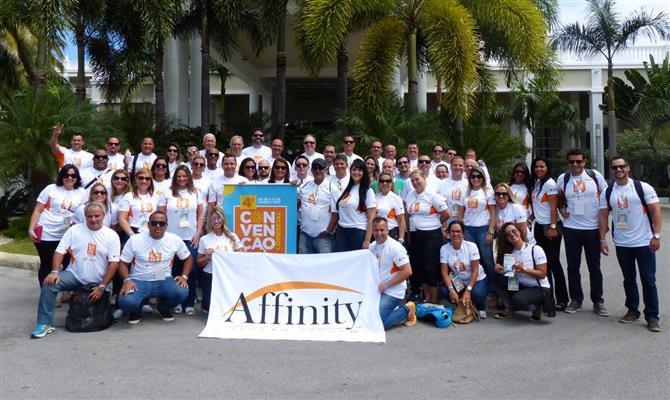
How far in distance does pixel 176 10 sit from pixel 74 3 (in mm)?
2522

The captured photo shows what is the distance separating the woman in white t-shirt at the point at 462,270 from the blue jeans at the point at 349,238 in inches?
40.9

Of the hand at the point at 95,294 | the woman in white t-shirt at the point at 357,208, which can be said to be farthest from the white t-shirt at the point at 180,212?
Answer: the woman in white t-shirt at the point at 357,208

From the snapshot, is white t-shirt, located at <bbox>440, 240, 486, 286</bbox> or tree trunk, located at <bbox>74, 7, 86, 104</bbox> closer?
white t-shirt, located at <bbox>440, 240, 486, 286</bbox>

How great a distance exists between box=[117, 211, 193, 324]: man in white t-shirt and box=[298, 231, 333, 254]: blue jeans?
1685mm

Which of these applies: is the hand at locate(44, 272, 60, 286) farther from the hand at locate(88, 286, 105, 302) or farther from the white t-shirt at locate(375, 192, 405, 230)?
the white t-shirt at locate(375, 192, 405, 230)

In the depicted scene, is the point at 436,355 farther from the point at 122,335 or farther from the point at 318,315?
the point at 122,335

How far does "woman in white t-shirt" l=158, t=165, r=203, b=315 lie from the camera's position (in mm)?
6816

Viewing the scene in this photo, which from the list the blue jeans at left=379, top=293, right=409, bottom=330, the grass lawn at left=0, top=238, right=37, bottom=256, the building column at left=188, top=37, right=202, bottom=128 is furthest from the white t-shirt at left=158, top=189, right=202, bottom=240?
the building column at left=188, top=37, right=202, bottom=128

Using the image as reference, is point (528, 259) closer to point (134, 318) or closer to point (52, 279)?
point (134, 318)

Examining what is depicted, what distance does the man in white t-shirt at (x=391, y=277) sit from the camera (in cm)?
606

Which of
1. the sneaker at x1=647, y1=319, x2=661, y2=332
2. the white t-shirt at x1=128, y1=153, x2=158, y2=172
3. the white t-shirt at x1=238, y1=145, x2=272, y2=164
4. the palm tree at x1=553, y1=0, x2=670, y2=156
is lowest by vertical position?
the sneaker at x1=647, y1=319, x2=661, y2=332

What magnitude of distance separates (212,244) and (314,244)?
4.48 ft

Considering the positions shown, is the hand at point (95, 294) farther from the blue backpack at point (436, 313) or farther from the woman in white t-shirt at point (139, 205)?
the blue backpack at point (436, 313)

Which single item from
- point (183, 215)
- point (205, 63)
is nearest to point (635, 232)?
point (183, 215)
